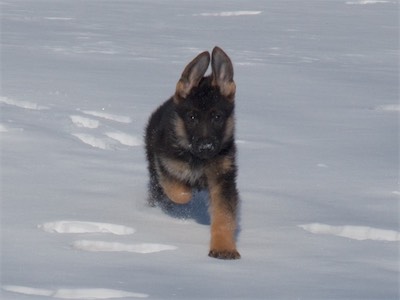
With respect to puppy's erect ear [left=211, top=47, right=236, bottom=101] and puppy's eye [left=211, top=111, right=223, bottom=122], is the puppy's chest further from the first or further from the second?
puppy's erect ear [left=211, top=47, right=236, bottom=101]

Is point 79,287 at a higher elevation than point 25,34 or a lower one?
higher

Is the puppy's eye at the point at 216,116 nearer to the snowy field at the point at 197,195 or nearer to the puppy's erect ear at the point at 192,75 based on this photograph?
the puppy's erect ear at the point at 192,75

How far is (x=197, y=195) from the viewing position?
6.63 metres

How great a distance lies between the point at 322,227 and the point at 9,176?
6.63ft

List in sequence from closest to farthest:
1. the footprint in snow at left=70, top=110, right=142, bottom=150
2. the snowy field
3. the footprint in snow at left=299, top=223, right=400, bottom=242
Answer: the snowy field < the footprint in snow at left=299, top=223, right=400, bottom=242 < the footprint in snow at left=70, top=110, right=142, bottom=150

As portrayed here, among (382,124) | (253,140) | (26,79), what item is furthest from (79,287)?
(26,79)

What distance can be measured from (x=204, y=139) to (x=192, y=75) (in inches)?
15.9

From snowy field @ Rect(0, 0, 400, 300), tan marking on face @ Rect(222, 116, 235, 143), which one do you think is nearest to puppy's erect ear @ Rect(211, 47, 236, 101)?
tan marking on face @ Rect(222, 116, 235, 143)

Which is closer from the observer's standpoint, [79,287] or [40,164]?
[79,287]

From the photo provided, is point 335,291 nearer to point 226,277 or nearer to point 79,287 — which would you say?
point 226,277

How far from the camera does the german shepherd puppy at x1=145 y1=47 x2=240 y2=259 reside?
219 inches

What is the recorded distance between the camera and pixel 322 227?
588cm

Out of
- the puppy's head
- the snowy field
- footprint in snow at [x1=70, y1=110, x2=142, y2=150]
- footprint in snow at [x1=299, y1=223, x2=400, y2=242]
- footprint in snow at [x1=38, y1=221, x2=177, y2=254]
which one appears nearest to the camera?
the snowy field

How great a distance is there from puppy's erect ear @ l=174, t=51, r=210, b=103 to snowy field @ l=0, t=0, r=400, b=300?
2.50 feet
